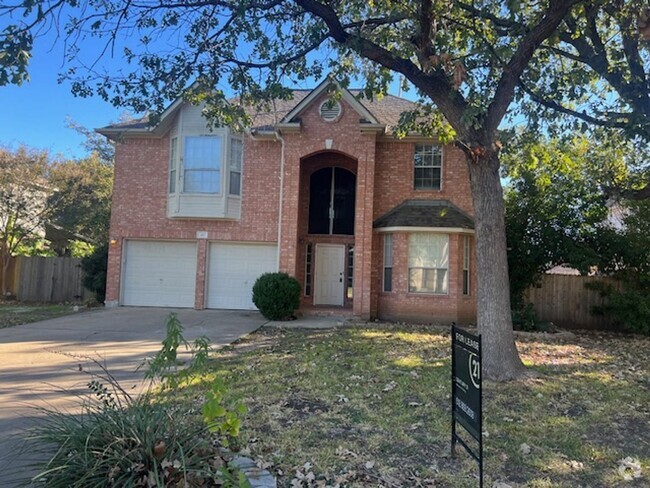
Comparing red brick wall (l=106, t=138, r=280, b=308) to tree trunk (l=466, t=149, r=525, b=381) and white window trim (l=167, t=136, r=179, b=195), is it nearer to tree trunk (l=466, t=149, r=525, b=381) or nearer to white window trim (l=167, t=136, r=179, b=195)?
white window trim (l=167, t=136, r=179, b=195)

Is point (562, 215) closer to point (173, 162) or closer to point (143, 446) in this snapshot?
point (173, 162)

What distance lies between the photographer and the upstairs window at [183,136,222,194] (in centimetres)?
1530

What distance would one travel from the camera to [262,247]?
1585 centimetres

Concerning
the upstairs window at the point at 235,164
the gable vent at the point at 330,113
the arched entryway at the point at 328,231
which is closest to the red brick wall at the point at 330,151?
the gable vent at the point at 330,113

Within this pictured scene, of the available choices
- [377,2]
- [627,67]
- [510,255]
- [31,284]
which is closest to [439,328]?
[510,255]

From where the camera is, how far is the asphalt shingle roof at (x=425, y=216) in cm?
1413

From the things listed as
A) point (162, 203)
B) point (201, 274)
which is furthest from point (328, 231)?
point (162, 203)

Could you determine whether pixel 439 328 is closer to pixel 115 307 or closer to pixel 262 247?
pixel 262 247

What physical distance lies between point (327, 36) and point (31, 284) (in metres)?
16.8

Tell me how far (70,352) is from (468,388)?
7541 mm

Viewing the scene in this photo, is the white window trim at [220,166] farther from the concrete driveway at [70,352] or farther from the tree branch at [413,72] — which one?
the tree branch at [413,72]

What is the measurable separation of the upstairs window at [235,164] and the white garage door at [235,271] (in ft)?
6.47

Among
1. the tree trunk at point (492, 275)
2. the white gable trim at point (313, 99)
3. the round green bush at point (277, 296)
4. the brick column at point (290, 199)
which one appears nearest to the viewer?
the tree trunk at point (492, 275)

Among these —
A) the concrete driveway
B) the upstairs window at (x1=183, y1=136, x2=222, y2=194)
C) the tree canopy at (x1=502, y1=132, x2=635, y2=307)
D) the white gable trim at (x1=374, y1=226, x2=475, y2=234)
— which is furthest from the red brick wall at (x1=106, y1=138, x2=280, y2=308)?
the tree canopy at (x1=502, y1=132, x2=635, y2=307)
